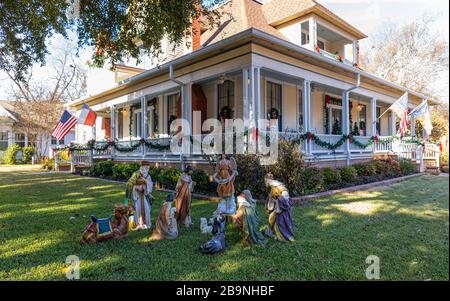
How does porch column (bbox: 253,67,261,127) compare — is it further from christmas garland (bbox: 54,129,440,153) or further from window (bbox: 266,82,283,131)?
window (bbox: 266,82,283,131)

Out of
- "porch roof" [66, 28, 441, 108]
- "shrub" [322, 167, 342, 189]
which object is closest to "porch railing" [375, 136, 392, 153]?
"porch roof" [66, 28, 441, 108]

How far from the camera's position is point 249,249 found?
14.6 feet

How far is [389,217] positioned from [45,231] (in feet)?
21.6

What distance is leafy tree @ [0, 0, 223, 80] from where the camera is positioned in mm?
7223

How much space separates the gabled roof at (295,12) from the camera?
533 inches

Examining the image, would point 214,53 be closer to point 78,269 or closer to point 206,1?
point 206,1

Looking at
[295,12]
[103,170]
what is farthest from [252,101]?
[103,170]

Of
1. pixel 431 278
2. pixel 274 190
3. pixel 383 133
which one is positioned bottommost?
pixel 431 278

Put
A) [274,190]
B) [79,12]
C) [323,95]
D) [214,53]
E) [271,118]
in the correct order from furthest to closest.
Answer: [323,95]
[271,118]
[214,53]
[79,12]
[274,190]

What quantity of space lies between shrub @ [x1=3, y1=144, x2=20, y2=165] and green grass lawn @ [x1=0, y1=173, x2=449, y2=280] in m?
24.5

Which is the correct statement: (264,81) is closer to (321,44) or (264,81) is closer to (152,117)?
(321,44)

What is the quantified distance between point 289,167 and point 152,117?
10192 millimetres
